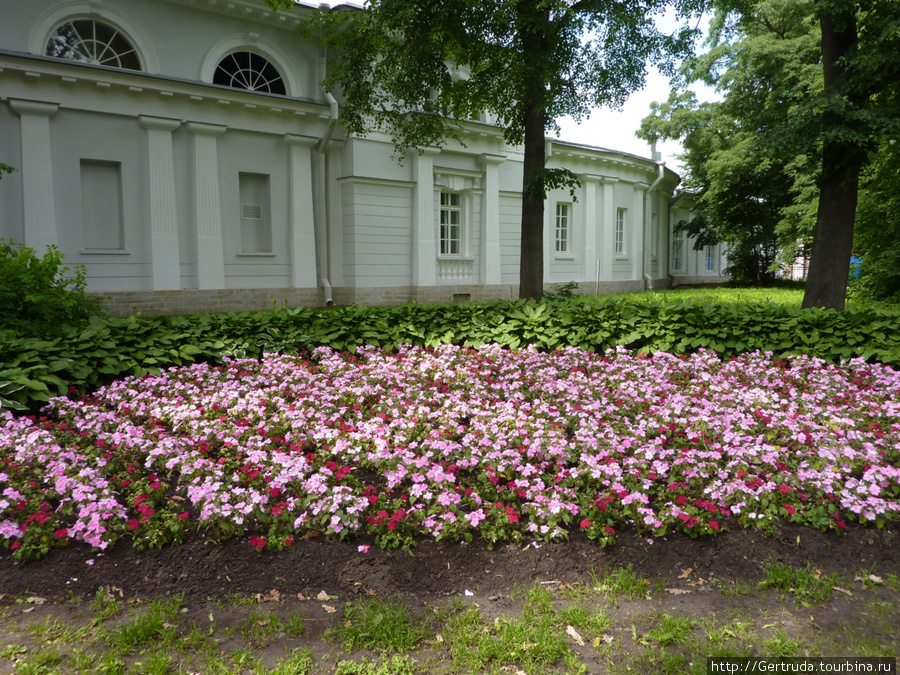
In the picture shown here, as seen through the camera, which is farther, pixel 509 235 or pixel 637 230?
pixel 637 230

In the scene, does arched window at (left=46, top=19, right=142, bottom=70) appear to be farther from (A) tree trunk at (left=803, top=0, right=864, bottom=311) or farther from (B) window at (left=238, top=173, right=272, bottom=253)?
(A) tree trunk at (left=803, top=0, right=864, bottom=311)

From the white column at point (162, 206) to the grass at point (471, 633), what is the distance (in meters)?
12.0

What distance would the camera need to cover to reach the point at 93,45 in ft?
44.0

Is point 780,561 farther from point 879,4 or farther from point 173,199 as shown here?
point 173,199

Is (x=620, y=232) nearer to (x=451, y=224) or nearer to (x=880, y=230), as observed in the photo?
(x=451, y=224)

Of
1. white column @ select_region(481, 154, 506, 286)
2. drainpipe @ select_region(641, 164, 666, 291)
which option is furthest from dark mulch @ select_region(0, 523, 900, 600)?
drainpipe @ select_region(641, 164, 666, 291)

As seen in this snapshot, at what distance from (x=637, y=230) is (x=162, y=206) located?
1904 centimetres

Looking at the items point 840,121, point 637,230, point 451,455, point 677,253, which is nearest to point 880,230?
point 840,121

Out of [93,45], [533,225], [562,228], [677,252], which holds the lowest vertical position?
[533,225]

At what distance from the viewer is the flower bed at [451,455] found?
12.3ft

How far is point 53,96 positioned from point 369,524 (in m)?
13.2

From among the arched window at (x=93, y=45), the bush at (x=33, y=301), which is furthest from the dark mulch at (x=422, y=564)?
the arched window at (x=93, y=45)

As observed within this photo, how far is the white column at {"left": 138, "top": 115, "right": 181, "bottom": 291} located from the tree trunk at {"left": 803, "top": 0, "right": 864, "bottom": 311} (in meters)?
13.1

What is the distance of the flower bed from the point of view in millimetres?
3740
